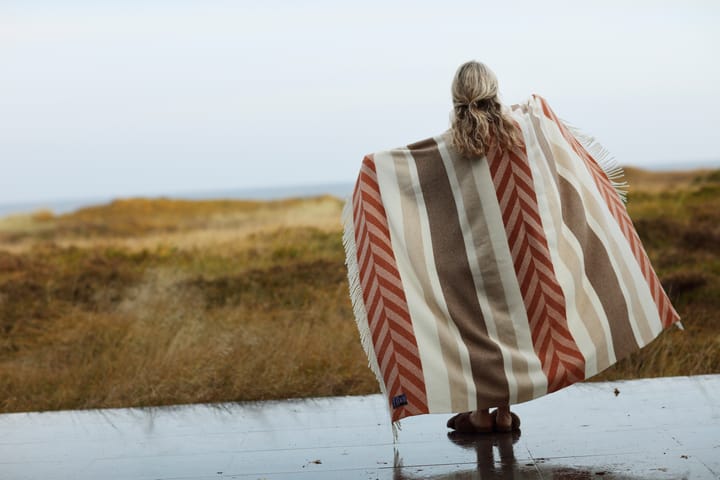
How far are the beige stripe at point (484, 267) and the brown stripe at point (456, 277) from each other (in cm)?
3

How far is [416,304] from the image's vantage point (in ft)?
13.5

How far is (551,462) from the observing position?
386cm

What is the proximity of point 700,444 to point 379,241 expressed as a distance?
158cm

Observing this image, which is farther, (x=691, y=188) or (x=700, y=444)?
(x=691, y=188)

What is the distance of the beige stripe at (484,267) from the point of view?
405 centimetres

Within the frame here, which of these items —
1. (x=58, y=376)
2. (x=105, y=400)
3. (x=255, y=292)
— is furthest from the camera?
(x=255, y=292)

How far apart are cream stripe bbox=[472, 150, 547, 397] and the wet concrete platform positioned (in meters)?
0.45

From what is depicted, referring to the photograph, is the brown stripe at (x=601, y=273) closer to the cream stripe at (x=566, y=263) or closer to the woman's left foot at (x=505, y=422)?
the cream stripe at (x=566, y=263)

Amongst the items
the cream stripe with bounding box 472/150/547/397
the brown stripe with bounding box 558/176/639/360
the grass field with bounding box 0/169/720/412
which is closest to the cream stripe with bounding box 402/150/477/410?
the cream stripe with bounding box 472/150/547/397

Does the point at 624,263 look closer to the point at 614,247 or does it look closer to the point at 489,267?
the point at 614,247

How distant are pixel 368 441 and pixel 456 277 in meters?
0.86

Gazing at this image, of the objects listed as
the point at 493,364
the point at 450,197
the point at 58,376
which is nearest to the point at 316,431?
the point at 493,364

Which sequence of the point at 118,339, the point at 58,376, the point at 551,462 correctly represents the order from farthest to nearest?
1. the point at 118,339
2. the point at 58,376
3. the point at 551,462

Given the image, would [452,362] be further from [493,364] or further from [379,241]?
[379,241]
